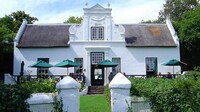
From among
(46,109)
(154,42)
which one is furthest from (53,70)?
(46,109)

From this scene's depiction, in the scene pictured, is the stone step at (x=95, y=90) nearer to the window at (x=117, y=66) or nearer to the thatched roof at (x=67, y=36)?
the window at (x=117, y=66)

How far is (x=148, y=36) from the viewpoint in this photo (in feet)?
128

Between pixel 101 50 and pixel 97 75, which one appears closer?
pixel 101 50

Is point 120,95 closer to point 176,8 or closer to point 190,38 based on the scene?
point 190,38

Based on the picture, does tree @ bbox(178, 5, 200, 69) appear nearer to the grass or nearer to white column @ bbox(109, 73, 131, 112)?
the grass

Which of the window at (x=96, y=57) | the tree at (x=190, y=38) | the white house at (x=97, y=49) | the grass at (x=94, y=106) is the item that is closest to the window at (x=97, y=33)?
the white house at (x=97, y=49)

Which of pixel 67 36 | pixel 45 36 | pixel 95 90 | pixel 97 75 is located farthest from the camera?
pixel 67 36

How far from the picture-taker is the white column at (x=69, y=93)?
31.2 feet

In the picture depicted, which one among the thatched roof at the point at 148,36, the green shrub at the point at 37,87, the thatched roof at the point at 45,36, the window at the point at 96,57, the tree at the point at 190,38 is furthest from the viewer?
the tree at the point at 190,38

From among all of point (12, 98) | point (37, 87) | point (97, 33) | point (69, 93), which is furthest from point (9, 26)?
point (12, 98)

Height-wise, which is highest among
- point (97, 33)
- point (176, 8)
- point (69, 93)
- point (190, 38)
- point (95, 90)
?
point (176, 8)

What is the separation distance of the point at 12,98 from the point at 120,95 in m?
2.95

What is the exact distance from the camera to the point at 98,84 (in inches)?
1468

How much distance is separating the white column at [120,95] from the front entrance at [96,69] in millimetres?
27491
